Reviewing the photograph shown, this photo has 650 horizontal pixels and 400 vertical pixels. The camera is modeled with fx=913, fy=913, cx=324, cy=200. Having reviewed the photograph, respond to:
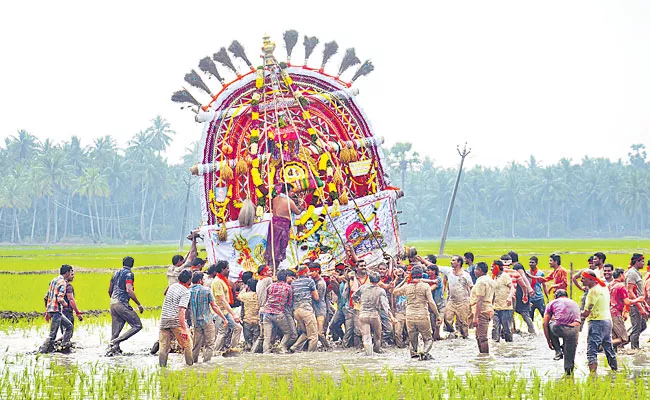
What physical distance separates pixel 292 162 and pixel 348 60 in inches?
107

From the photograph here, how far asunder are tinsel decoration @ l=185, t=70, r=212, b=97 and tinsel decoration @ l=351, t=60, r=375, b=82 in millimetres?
3231

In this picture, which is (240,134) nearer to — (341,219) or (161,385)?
(341,219)

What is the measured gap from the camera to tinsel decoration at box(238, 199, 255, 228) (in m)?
17.6

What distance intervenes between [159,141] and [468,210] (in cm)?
4101

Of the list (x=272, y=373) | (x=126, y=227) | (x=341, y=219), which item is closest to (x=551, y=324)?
(x=272, y=373)

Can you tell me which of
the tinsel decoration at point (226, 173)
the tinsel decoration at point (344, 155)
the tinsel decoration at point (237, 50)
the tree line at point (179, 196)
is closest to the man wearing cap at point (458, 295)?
the tinsel decoration at point (344, 155)

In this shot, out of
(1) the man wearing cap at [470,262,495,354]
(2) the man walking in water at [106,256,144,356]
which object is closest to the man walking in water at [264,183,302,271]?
(2) the man walking in water at [106,256,144,356]

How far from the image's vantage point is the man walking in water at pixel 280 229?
17578mm

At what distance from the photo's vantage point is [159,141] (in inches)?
4208

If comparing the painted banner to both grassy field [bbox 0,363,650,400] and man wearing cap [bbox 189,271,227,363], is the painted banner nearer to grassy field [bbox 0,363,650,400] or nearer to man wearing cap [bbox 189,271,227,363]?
man wearing cap [bbox 189,271,227,363]

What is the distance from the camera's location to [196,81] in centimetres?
1881

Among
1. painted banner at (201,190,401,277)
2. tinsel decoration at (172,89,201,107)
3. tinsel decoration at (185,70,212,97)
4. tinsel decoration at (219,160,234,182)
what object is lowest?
painted banner at (201,190,401,277)

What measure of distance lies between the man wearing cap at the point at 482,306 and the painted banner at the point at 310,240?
4.24 meters

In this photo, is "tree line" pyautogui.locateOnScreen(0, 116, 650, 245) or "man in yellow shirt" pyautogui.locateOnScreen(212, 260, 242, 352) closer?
"man in yellow shirt" pyautogui.locateOnScreen(212, 260, 242, 352)
